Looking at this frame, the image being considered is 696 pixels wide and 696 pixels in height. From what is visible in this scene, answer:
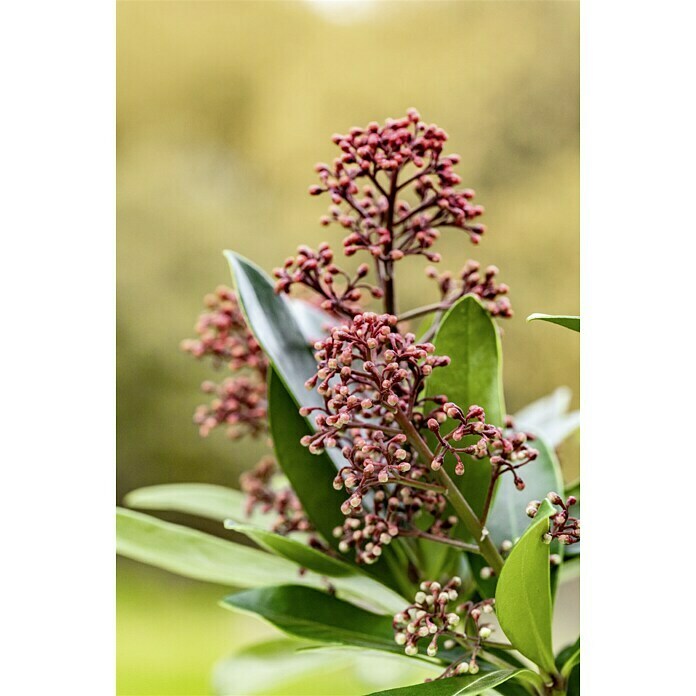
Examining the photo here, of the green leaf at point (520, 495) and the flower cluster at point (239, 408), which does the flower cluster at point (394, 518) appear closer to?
the green leaf at point (520, 495)

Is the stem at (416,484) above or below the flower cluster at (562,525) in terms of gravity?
above

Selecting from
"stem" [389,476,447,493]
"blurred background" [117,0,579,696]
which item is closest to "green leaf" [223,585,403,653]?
"stem" [389,476,447,493]

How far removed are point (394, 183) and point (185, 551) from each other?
0.29 metres

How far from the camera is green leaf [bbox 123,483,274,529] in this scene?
2.16 feet

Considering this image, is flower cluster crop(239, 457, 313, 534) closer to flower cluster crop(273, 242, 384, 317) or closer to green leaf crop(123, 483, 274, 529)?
green leaf crop(123, 483, 274, 529)

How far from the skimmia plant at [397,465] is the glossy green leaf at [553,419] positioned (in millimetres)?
138

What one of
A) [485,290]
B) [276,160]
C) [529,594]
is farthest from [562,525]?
[276,160]

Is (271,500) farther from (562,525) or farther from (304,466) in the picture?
(562,525)

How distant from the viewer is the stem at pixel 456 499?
1.26 ft
